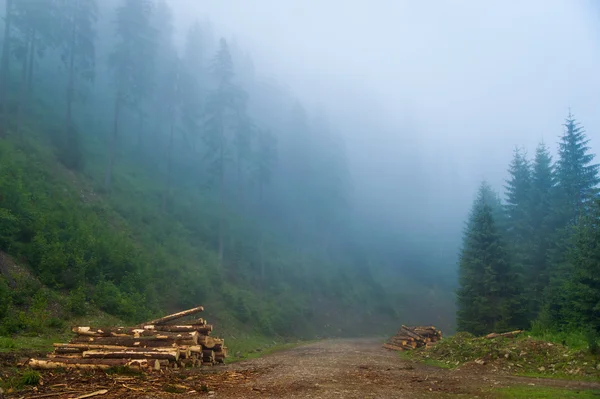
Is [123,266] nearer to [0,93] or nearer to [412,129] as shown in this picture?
[0,93]

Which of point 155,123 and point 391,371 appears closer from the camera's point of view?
point 391,371

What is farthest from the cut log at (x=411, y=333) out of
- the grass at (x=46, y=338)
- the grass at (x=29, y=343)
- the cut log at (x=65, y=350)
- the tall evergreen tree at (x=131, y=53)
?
the tall evergreen tree at (x=131, y=53)

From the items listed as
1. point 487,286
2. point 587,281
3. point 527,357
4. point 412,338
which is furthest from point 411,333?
point 527,357

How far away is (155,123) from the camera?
6400 centimetres

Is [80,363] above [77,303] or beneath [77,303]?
beneath

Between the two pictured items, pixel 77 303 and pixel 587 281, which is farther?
pixel 587 281

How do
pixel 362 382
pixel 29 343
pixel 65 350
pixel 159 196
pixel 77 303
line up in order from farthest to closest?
pixel 159 196 < pixel 77 303 < pixel 29 343 < pixel 65 350 < pixel 362 382

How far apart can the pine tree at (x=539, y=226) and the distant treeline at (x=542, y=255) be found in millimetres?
72

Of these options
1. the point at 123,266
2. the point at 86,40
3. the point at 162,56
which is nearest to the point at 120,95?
the point at 86,40

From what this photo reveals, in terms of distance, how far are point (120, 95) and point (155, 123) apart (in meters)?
23.8

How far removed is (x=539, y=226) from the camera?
3444cm

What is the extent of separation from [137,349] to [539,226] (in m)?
34.4

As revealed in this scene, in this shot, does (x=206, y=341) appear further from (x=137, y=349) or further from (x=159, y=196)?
(x=159, y=196)

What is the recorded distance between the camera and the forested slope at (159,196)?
23.5 metres
